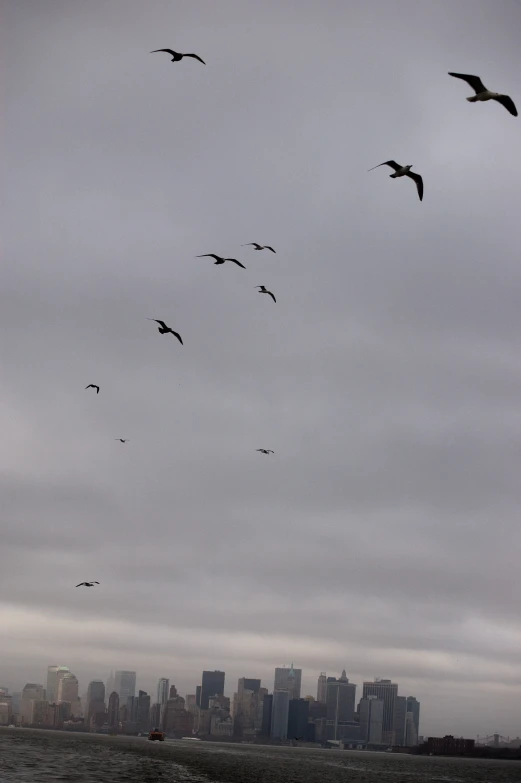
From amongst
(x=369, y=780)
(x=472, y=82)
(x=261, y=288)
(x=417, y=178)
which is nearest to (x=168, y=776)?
(x=369, y=780)

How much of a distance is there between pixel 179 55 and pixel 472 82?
14114mm

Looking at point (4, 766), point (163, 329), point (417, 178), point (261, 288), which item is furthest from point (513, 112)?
point (4, 766)

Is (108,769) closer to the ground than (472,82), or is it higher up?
closer to the ground

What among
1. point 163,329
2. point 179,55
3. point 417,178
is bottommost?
point 163,329

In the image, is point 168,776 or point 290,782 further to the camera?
point 290,782

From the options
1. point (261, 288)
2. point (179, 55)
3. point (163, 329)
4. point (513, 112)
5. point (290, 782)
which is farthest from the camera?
point (290, 782)

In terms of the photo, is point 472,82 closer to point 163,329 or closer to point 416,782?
point 163,329

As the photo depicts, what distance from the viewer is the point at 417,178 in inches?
1673

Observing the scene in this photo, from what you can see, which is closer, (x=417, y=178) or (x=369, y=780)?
(x=417, y=178)

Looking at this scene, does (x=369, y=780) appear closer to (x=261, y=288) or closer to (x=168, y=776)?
(x=168, y=776)

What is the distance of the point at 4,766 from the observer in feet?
281

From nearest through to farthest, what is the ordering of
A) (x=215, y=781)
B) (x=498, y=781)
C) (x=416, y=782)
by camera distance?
(x=215, y=781) < (x=416, y=782) < (x=498, y=781)

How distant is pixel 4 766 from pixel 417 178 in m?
68.6

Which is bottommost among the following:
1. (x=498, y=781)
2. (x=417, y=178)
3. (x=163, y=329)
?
(x=498, y=781)
